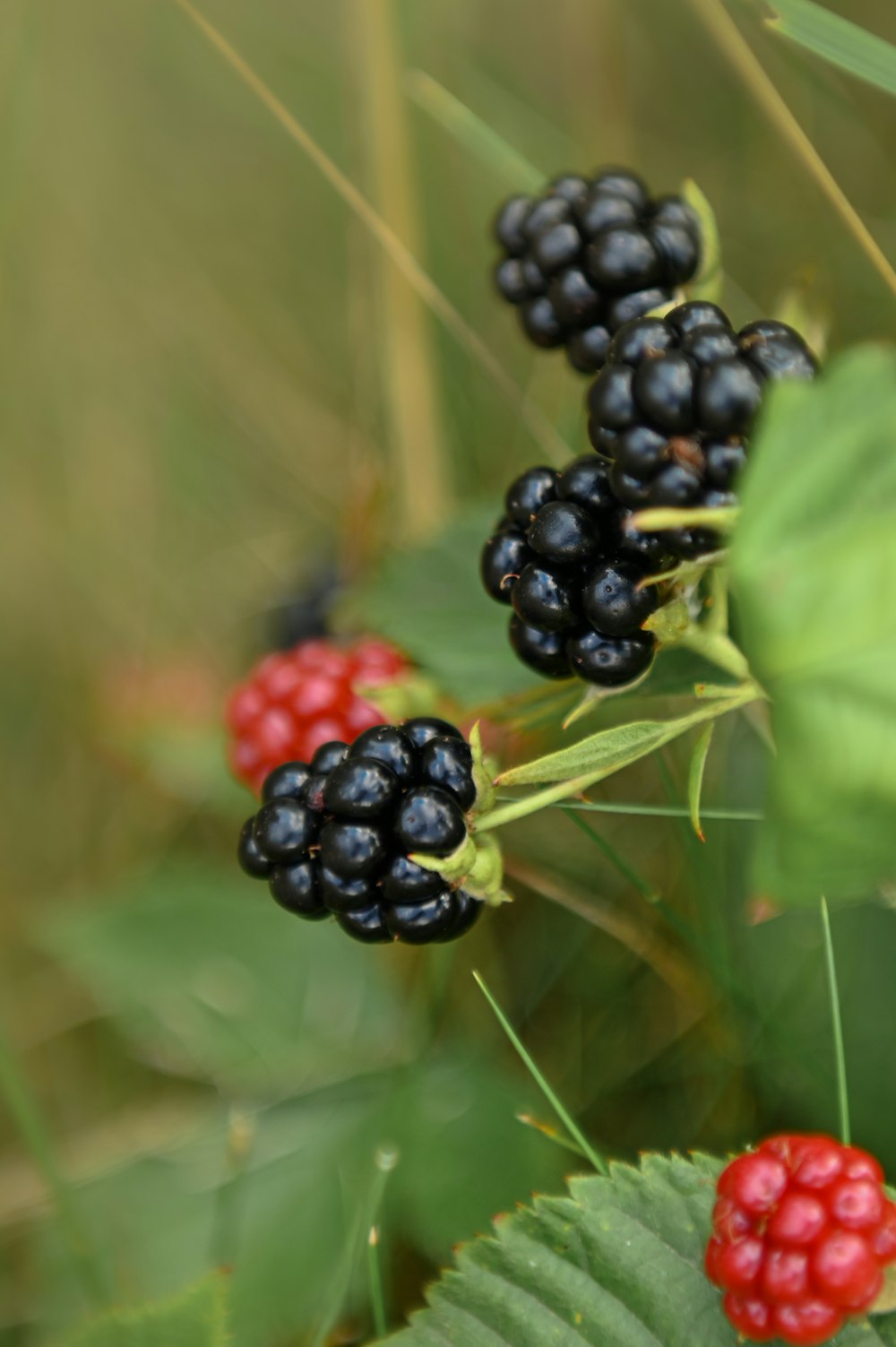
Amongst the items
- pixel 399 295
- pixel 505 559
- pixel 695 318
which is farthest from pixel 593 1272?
pixel 399 295

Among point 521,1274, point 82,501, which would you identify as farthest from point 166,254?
point 521,1274

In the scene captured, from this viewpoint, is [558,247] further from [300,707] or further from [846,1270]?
[846,1270]

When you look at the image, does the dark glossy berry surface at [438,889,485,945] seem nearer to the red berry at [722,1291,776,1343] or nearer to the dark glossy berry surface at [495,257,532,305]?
the red berry at [722,1291,776,1343]

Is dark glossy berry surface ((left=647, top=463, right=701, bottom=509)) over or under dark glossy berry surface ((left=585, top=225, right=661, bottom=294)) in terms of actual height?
under

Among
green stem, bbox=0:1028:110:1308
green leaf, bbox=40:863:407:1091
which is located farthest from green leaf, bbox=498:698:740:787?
green leaf, bbox=40:863:407:1091

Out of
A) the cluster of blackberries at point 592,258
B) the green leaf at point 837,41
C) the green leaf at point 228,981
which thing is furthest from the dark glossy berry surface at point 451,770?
the green leaf at point 228,981

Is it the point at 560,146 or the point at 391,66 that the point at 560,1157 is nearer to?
the point at 391,66

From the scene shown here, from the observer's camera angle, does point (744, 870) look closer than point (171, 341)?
Yes
